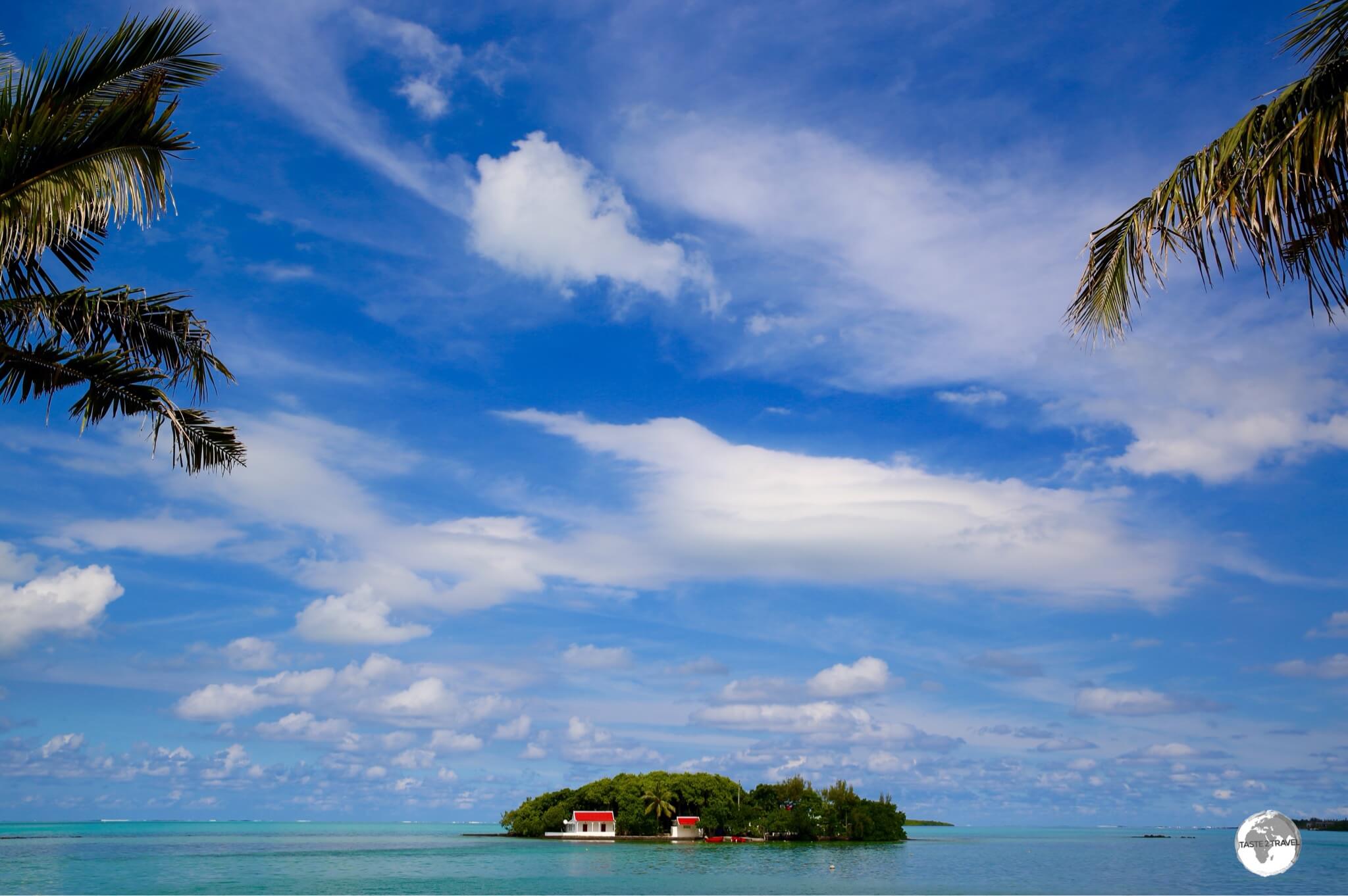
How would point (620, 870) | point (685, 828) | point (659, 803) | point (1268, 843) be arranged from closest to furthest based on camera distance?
point (1268, 843) → point (620, 870) → point (659, 803) → point (685, 828)

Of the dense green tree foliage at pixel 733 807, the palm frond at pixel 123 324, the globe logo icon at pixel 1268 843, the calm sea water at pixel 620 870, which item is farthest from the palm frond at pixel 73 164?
the dense green tree foliage at pixel 733 807

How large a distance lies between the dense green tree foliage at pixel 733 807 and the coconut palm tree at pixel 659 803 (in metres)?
0.07

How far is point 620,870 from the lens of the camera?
7206 centimetres

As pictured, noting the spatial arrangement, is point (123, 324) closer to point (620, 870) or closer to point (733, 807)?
point (620, 870)

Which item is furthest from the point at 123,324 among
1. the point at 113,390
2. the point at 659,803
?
the point at 659,803

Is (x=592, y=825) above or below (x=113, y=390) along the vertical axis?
below

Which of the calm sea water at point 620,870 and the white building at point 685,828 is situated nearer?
the calm sea water at point 620,870

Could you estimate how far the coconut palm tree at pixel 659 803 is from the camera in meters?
101

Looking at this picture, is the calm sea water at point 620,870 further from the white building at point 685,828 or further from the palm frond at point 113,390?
the palm frond at point 113,390

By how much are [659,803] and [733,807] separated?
833 centimetres

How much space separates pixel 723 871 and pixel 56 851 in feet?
284

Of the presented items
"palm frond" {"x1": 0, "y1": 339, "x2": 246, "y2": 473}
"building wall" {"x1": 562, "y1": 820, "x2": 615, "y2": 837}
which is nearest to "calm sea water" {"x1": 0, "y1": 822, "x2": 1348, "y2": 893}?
"building wall" {"x1": 562, "y1": 820, "x2": 615, "y2": 837}

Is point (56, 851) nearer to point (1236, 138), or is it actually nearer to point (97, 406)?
point (97, 406)

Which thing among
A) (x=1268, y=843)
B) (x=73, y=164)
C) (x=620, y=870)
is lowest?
(x=620, y=870)
